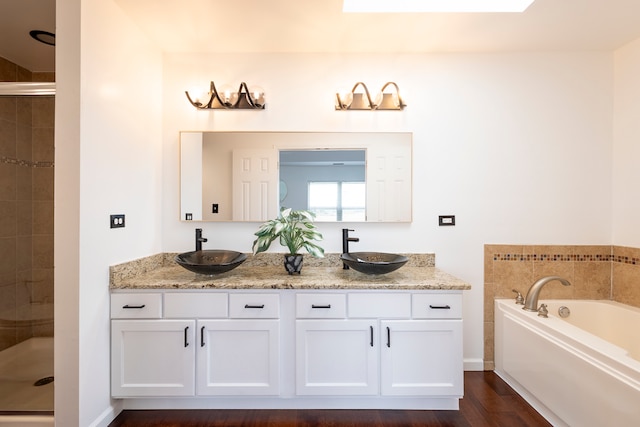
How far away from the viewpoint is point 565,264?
249cm

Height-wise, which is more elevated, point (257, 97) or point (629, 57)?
point (629, 57)

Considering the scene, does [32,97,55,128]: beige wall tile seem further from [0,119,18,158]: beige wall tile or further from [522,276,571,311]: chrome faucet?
[522,276,571,311]: chrome faucet

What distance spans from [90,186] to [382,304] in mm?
1828

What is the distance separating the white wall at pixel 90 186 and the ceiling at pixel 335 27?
37cm

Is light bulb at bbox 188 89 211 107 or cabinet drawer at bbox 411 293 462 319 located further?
light bulb at bbox 188 89 211 107

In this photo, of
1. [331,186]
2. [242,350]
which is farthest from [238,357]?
[331,186]

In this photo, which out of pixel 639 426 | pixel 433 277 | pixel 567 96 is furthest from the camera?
pixel 567 96

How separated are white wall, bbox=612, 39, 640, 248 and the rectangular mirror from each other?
1.60m

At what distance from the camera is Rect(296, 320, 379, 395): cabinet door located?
→ 1956 mm

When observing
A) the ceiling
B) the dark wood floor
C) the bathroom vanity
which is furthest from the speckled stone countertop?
the ceiling

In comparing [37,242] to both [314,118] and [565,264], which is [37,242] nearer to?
[314,118]

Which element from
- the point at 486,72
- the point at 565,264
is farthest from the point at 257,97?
the point at 565,264

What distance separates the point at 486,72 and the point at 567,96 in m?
0.66

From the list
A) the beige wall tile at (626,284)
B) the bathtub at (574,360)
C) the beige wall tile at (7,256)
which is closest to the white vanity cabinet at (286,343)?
the bathtub at (574,360)
